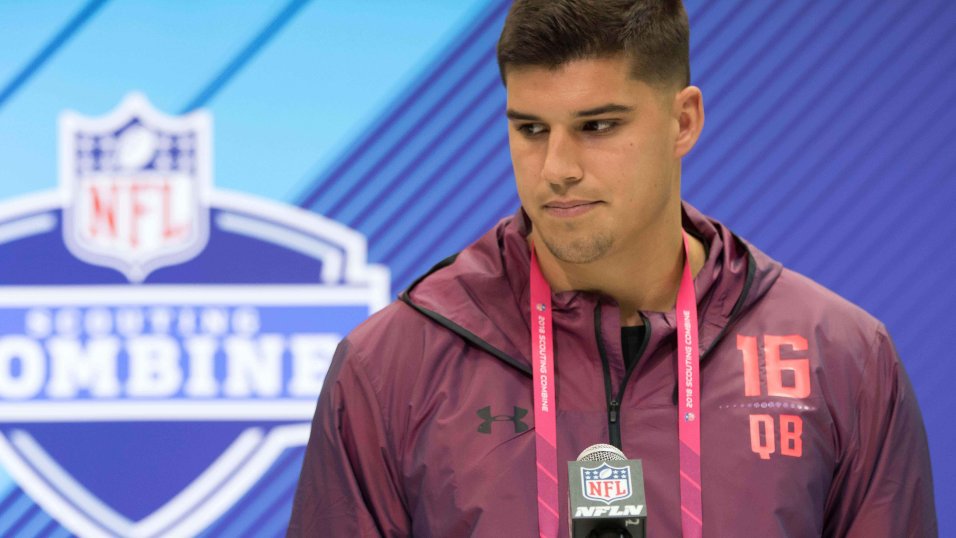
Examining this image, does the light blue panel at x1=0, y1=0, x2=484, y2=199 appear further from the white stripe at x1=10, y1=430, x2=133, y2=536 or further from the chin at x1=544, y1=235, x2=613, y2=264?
the chin at x1=544, y1=235, x2=613, y2=264

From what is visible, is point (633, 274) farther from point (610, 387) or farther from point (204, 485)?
point (204, 485)

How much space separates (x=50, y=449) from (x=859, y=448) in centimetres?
174

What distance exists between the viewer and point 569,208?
1.43 meters

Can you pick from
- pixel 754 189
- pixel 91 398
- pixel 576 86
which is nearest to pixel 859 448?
pixel 576 86

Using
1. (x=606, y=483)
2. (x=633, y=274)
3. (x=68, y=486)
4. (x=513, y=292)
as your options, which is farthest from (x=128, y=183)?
(x=606, y=483)

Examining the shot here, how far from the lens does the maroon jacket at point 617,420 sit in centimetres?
143

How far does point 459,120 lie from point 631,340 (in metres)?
1.15

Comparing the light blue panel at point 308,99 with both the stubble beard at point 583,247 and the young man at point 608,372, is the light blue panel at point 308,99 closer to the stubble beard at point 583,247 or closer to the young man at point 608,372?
the young man at point 608,372

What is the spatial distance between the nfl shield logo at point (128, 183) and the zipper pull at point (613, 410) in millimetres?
1360

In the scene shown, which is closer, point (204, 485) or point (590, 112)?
point (590, 112)

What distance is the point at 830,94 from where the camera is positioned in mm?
2588

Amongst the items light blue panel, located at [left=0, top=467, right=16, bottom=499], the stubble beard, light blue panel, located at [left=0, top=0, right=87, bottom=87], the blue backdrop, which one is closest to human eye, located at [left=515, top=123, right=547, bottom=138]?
the stubble beard

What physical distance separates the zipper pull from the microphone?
95mm

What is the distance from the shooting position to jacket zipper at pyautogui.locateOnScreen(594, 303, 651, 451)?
1440 mm
